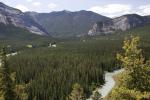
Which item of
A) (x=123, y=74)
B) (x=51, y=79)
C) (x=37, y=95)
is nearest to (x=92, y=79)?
(x=51, y=79)

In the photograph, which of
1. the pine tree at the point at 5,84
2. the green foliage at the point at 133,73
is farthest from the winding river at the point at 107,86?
the green foliage at the point at 133,73

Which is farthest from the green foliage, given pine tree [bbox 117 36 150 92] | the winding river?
the winding river

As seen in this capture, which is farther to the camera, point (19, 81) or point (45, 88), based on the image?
point (19, 81)

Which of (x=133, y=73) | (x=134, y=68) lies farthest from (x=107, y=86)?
(x=134, y=68)

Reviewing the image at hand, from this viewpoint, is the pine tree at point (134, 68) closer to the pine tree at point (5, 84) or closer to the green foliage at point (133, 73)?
the green foliage at point (133, 73)

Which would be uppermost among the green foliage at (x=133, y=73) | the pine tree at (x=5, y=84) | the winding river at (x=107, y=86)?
the green foliage at (x=133, y=73)

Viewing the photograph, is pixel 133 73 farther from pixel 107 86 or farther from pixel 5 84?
pixel 107 86

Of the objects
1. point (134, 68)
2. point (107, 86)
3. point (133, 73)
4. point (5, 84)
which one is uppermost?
point (134, 68)

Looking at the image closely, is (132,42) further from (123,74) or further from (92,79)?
(92,79)

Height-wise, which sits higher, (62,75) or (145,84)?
(145,84)
